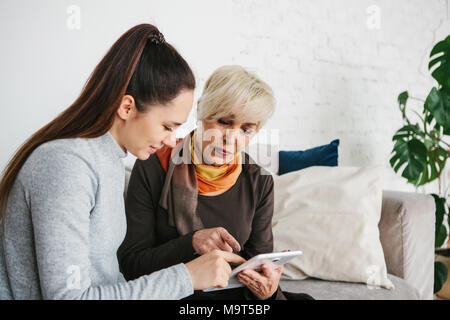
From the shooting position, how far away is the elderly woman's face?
1325 millimetres

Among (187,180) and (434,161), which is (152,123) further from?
(434,161)

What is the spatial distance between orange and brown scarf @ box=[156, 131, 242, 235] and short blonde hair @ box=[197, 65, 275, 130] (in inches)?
6.4

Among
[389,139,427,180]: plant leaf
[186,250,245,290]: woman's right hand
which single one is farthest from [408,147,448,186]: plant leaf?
[186,250,245,290]: woman's right hand

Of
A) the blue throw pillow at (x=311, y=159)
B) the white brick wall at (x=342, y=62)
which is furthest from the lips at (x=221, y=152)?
the white brick wall at (x=342, y=62)

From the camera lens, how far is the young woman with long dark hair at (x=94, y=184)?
724mm

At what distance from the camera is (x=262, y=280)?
111 cm

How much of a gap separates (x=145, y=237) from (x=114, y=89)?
0.56 m

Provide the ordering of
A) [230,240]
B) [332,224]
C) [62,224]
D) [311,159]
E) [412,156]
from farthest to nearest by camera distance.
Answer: [412,156], [311,159], [332,224], [230,240], [62,224]

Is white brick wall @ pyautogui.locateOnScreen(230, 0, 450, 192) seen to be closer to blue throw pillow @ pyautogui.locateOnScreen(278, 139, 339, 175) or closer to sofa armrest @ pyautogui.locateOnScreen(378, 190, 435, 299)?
blue throw pillow @ pyautogui.locateOnScreen(278, 139, 339, 175)

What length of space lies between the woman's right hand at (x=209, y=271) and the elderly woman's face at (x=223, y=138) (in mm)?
489

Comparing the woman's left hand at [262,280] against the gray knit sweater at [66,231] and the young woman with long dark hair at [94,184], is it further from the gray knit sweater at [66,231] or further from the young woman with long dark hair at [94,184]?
the gray knit sweater at [66,231]

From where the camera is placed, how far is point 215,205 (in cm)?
136

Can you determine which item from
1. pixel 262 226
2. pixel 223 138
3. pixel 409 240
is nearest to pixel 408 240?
pixel 409 240

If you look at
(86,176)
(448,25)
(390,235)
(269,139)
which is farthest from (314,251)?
(448,25)
